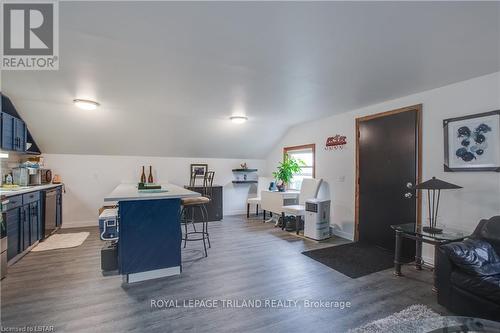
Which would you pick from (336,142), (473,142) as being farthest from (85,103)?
(473,142)

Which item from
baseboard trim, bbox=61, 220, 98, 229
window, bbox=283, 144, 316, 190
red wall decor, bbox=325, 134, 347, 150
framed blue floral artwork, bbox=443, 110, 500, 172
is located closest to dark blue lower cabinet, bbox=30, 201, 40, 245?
baseboard trim, bbox=61, 220, 98, 229

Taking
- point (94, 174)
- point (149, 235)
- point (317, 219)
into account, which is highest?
point (94, 174)

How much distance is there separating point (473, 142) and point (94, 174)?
645 centimetres

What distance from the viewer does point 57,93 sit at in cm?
345

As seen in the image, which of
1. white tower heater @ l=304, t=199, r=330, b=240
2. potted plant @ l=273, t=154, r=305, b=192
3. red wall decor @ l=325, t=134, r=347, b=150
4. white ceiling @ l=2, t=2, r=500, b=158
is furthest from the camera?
potted plant @ l=273, t=154, r=305, b=192

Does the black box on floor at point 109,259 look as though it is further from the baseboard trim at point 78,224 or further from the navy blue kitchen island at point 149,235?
the baseboard trim at point 78,224

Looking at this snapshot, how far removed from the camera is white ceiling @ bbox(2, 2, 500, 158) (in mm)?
1674

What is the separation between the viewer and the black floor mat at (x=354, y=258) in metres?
3.06

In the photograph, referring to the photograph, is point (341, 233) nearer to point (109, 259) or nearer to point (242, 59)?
point (242, 59)

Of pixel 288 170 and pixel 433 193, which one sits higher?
pixel 288 170

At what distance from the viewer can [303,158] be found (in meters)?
5.82
